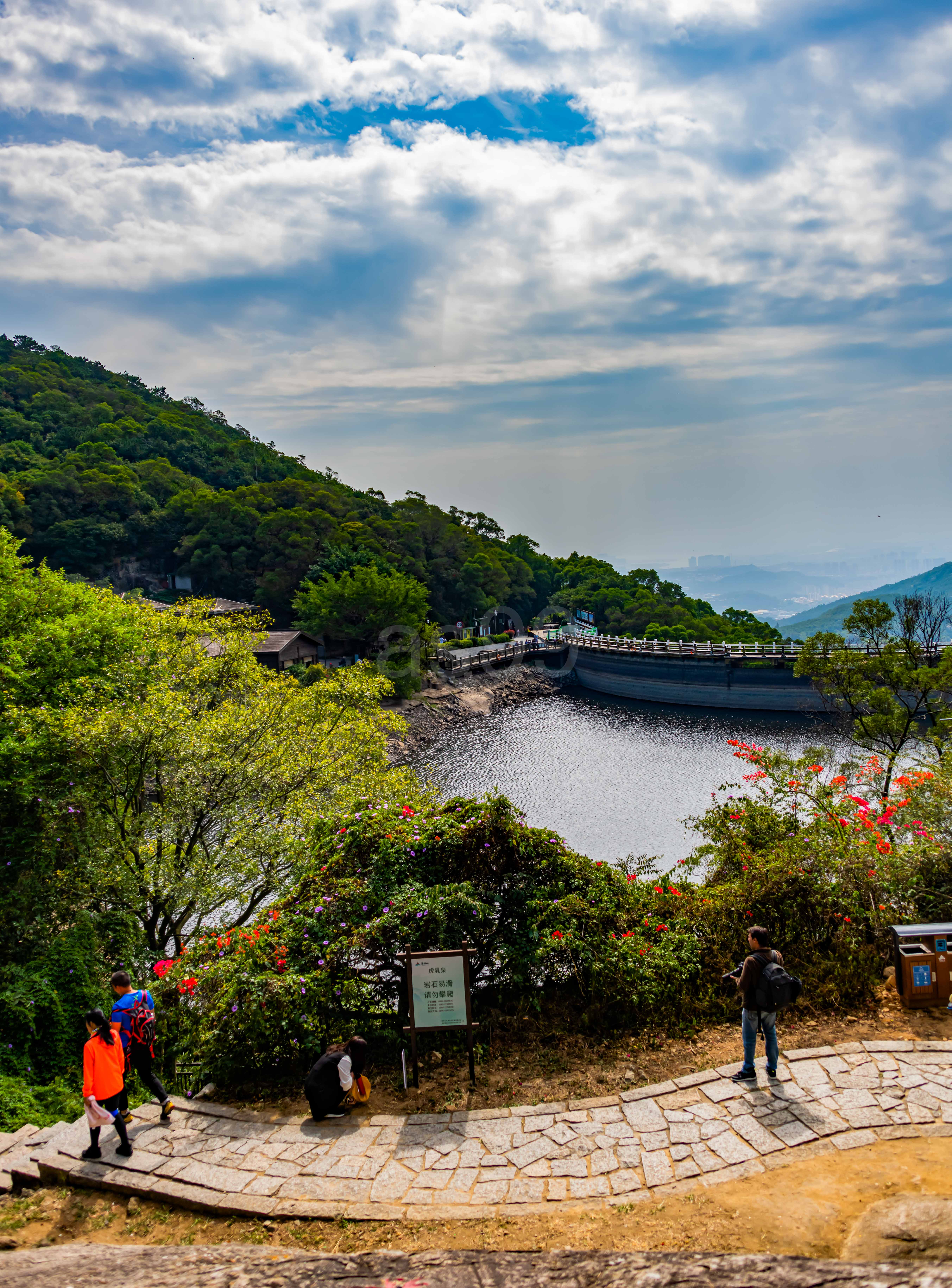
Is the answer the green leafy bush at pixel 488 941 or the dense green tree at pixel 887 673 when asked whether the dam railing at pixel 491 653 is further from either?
the green leafy bush at pixel 488 941

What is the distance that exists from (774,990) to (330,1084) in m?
4.70

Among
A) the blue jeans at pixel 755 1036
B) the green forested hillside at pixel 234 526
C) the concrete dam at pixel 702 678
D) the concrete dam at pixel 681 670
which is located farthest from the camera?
the green forested hillside at pixel 234 526

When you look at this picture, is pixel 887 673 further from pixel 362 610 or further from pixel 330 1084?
pixel 362 610

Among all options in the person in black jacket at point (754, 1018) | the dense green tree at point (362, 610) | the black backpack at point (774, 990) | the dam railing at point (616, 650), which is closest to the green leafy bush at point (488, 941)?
the person in black jacket at point (754, 1018)

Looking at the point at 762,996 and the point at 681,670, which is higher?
the point at 681,670

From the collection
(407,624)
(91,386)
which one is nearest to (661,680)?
(407,624)

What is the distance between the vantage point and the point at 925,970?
8.38 m

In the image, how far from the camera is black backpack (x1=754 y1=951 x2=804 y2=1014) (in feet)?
23.3

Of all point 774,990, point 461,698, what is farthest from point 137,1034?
point 461,698

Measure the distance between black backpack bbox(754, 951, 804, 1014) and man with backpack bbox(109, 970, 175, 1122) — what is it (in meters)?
6.38

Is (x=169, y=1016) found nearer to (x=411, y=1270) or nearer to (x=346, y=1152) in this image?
(x=346, y=1152)

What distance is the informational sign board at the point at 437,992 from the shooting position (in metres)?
7.67

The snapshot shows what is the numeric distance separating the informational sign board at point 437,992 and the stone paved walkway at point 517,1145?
2.94ft

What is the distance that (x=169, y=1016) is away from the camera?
9.62 meters
